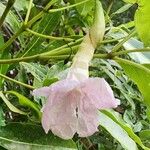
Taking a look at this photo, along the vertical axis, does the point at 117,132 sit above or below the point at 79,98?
below

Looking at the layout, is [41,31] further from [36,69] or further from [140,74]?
[140,74]

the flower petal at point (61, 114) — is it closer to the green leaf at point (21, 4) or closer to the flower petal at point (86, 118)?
the flower petal at point (86, 118)

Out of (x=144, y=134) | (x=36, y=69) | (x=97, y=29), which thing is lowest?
(x=144, y=134)

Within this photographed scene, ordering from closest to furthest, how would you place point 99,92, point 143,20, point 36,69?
point 99,92, point 143,20, point 36,69

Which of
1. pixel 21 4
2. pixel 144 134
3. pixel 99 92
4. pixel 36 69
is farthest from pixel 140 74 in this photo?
pixel 21 4

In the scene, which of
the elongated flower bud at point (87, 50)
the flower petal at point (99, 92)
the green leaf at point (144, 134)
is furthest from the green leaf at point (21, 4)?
the flower petal at point (99, 92)

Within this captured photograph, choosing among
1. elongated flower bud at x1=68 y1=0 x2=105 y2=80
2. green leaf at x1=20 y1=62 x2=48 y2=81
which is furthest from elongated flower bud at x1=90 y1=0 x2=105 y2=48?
green leaf at x1=20 y1=62 x2=48 y2=81

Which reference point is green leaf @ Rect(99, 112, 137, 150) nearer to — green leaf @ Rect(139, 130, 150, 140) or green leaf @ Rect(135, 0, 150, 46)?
green leaf @ Rect(135, 0, 150, 46)
